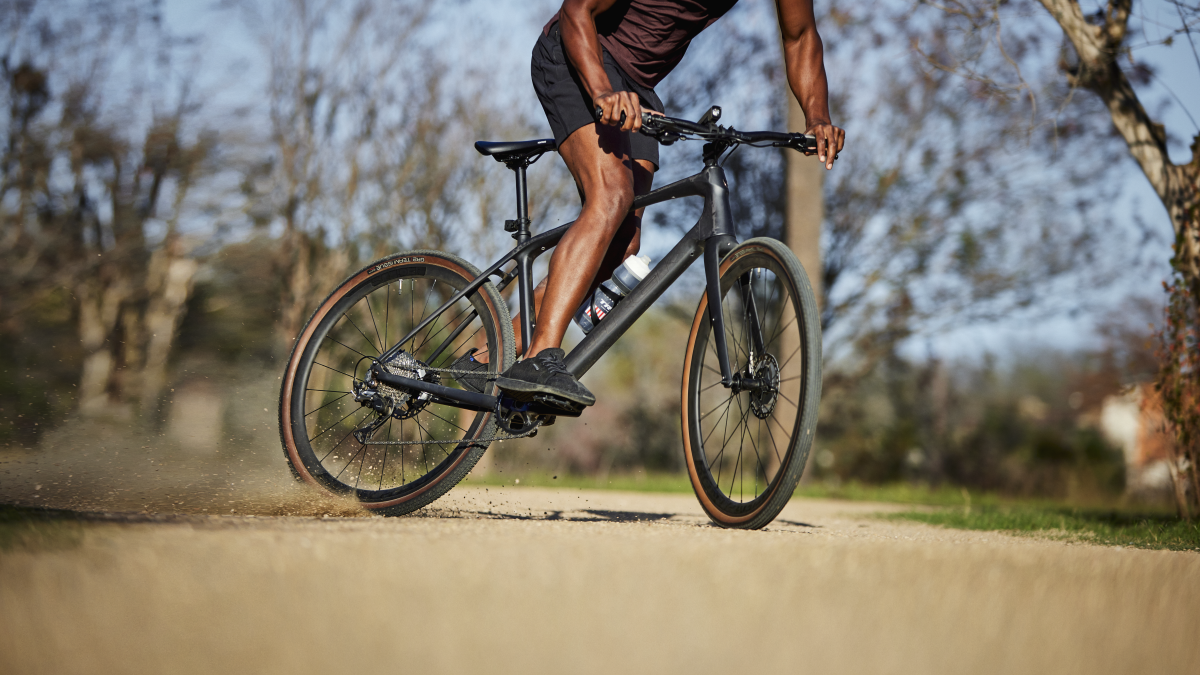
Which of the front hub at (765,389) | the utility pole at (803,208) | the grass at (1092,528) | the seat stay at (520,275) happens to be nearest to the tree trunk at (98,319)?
the utility pole at (803,208)

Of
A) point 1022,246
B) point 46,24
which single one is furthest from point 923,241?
point 46,24

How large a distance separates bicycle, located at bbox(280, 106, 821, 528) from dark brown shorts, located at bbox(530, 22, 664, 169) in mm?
221

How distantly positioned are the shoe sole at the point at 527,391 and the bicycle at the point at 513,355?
0.11 m

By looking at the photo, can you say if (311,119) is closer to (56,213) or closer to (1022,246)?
(56,213)

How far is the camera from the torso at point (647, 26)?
3.39 meters

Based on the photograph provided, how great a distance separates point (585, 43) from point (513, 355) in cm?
112

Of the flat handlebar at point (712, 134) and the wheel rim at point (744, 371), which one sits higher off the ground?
the flat handlebar at point (712, 134)

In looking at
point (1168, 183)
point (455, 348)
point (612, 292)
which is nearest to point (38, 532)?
point (455, 348)

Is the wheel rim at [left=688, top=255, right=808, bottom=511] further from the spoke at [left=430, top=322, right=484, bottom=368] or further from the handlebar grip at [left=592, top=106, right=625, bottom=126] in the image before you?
the spoke at [left=430, top=322, right=484, bottom=368]

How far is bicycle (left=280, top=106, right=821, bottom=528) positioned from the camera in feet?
10.1

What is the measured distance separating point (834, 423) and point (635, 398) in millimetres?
4325

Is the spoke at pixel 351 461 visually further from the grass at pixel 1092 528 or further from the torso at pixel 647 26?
the grass at pixel 1092 528

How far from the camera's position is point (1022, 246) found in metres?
12.9

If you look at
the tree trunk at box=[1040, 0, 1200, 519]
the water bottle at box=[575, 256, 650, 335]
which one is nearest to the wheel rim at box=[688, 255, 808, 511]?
the water bottle at box=[575, 256, 650, 335]
